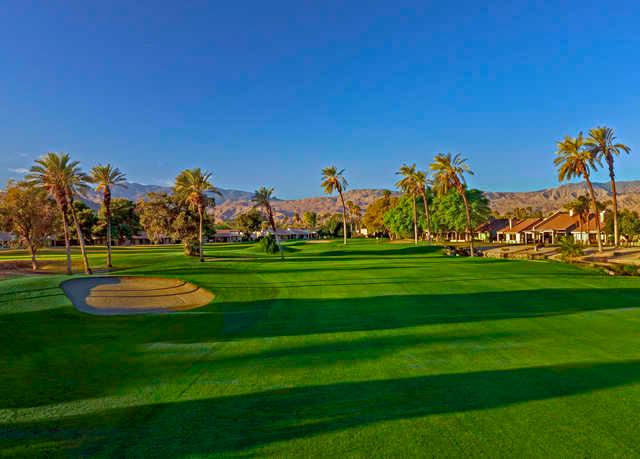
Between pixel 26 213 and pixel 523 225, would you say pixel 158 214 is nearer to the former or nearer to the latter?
pixel 26 213

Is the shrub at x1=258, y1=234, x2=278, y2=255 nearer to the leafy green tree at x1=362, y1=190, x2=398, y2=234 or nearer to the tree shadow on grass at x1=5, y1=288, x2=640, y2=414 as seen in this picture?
the tree shadow on grass at x1=5, y1=288, x2=640, y2=414

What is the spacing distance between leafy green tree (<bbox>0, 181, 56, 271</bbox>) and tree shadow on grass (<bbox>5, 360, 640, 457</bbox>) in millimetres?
50156

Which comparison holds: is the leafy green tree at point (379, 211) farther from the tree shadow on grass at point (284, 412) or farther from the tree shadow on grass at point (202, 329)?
the tree shadow on grass at point (284, 412)

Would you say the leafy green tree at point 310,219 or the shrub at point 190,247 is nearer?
the shrub at point 190,247

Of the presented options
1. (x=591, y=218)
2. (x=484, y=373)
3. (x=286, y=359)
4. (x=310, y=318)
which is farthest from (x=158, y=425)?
(x=591, y=218)

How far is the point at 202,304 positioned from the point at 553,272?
26.3 m

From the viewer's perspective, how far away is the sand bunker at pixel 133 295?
1877cm

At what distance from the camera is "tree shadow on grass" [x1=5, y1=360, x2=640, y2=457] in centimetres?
570

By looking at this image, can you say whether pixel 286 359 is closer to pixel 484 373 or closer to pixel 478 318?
pixel 484 373

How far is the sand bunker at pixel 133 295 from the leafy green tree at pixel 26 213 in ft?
104

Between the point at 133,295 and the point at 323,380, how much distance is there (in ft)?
55.1

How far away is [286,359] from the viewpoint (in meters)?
10.0

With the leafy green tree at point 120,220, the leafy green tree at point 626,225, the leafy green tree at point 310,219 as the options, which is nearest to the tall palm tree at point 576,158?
the leafy green tree at point 626,225

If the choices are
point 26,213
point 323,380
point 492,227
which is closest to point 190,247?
point 26,213
